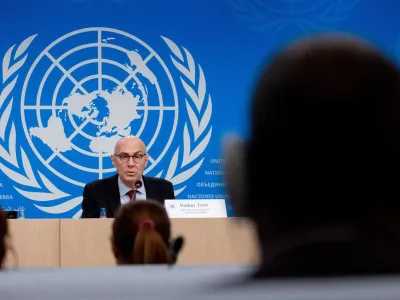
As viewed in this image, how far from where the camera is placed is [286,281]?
0.47 m

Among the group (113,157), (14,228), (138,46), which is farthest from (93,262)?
(138,46)

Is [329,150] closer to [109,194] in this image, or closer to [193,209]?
[193,209]

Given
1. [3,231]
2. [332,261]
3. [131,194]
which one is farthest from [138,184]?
[332,261]

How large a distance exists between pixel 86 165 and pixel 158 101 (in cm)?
84

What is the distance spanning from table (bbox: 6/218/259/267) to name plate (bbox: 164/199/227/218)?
95 mm

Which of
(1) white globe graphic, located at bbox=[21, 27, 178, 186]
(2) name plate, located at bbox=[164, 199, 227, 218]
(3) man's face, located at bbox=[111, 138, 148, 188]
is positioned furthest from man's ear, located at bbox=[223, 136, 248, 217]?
(1) white globe graphic, located at bbox=[21, 27, 178, 186]

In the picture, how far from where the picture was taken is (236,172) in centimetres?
61

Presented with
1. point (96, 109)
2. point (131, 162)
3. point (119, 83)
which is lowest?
point (131, 162)

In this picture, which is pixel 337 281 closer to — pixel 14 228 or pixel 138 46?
pixel 14 228

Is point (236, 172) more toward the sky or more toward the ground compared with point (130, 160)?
more toward the ground

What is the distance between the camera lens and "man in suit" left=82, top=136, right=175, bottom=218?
5.38 metres

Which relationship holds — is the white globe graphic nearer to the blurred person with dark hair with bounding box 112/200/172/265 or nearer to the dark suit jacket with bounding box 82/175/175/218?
the dark suit jacket with bounding box 82/175/175/218

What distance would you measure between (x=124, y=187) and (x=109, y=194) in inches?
7.4

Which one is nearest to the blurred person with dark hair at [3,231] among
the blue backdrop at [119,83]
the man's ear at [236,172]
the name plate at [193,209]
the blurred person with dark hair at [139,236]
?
the blurred person with dark hair at [139,236]
